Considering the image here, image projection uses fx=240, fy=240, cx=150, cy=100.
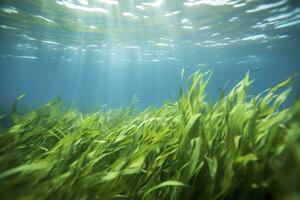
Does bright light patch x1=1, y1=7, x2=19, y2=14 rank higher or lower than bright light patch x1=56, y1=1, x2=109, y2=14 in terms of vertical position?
lower

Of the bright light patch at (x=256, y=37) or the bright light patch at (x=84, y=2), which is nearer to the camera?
the bright light patch at (x=84, y=2)

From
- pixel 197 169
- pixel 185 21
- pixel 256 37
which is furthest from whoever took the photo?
pixel 256 37

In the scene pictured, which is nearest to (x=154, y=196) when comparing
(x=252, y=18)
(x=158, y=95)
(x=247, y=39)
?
(x=252, y=18)

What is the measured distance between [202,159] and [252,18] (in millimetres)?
19807

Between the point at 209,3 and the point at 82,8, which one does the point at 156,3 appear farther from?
the point at 82,8

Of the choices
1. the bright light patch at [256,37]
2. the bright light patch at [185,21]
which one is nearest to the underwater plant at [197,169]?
the bright light patch at [185,21]

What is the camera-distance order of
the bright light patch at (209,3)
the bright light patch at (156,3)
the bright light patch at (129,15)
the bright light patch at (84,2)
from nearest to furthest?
the bright light patch at (209,3) → the bright light patch at (156,3) → the bright light patch at (84,2) → the bright light patch at (129,15)

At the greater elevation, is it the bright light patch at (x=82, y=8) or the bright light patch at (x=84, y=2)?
the bright light patch at (x=84, y=2)

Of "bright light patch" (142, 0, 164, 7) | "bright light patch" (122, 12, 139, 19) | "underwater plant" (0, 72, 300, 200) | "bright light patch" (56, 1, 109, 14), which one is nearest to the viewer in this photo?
"underwater plant" (0, 72, 300, 200)

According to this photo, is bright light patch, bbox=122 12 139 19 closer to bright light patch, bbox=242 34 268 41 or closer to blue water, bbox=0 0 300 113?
blue water, bbox=0 0 300 113

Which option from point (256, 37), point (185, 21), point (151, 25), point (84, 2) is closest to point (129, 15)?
point (151, 25)

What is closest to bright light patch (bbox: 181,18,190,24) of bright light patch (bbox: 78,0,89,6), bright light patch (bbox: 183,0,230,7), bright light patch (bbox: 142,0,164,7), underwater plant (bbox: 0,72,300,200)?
bright light patch (bbox: 183,0,230,7)

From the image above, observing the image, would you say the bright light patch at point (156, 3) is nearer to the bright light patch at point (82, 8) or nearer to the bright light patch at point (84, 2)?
the bright light patch at point (82, 8)

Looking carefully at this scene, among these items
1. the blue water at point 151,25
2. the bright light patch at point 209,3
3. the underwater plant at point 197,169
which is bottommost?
the underwater plant at point 197,169
